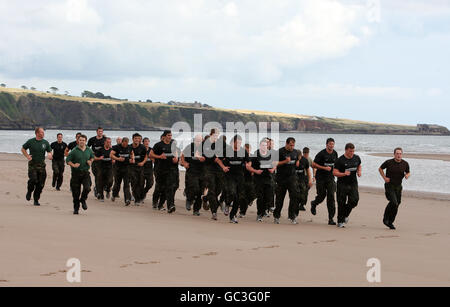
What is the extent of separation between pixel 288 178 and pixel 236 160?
1.25 metres

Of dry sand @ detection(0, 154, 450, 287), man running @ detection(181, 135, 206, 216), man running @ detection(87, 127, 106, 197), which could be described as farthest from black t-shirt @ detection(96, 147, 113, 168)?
man running @ detection(181, 135, 206, 216)

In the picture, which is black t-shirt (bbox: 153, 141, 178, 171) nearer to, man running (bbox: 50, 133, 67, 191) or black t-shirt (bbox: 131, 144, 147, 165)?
black t-shirt (bbox: 131, 144, 147, 165)

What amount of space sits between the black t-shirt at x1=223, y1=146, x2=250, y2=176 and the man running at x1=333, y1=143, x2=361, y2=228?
203 centimetres

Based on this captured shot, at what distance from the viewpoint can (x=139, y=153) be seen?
54.9ft

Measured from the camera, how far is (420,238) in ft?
39.6

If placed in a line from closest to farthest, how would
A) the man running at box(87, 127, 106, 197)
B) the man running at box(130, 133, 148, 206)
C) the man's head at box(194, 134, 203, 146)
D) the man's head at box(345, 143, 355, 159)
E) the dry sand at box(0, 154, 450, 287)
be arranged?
the dry sand at box(0, 154, 450, 287) < the man's head at box(345, 143, 355, 159) < the man's head at box(194, 134, 203, 146) < the man running at box(130, 133, 148, 206) < the man running at box(87, 127, 106, 197)

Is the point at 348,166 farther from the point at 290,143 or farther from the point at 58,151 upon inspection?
the point at 58,151

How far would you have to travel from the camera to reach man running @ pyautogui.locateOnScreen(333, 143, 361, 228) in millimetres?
13492

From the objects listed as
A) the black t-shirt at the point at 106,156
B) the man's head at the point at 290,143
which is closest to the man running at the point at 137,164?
the black t-shirt at the point at 106,156

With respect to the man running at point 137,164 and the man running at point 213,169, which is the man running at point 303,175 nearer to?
the man running at point 213,169

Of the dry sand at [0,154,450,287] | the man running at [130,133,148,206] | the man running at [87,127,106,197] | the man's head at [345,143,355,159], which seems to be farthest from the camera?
the man running at [87,127,106,197]

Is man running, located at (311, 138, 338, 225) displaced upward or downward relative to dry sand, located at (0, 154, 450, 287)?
upward

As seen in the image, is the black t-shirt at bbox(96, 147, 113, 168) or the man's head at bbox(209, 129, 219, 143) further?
the black t-shirt at bbox(96, 147, 113, 168)
